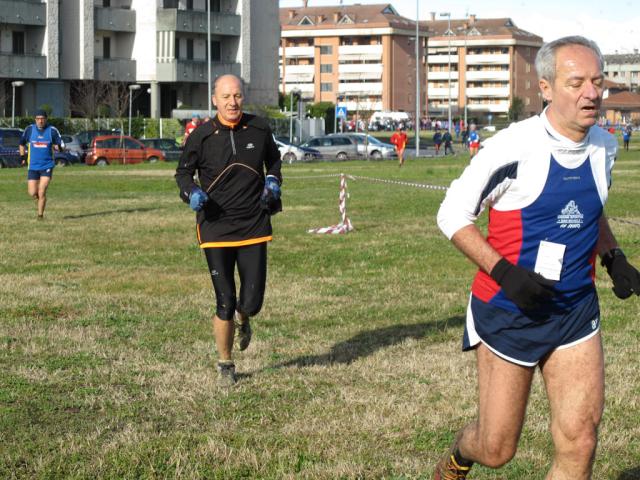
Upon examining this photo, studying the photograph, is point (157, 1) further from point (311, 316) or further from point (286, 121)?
point (311, 316)

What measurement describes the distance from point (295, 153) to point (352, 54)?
10692 cm

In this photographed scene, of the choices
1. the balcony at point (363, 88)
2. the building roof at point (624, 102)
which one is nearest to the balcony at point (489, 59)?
the balcony at point (363, 88)

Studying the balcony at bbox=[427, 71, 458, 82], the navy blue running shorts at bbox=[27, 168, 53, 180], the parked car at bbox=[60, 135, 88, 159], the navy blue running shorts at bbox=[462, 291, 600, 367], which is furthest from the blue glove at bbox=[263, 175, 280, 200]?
the balcony at bbox=[427, 71, 458, 82]

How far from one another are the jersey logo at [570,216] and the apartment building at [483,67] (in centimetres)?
16942

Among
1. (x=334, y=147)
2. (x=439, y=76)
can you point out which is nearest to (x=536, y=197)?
(x=334, y=147)

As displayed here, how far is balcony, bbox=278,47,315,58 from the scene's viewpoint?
164m

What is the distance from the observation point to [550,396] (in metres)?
4.56

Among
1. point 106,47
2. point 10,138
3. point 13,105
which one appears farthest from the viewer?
point 106,47

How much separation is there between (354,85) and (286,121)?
8239cm

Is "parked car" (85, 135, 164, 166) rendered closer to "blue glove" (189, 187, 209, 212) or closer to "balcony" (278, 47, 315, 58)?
"blue glove" (189, 187, 209, 212)

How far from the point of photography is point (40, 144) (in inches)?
791

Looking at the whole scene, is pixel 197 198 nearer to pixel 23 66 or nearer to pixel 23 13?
pixel 23 66

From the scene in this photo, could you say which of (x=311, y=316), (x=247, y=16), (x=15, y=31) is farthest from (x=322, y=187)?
(x=247, y=16)

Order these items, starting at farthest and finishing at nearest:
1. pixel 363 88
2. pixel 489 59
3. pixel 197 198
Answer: pixel 489 59
pixel 363 88
pixel 197 198
